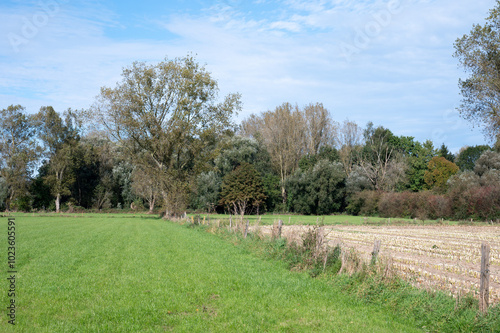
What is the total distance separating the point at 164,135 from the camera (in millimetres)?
48219

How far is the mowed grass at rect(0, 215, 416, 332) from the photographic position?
7746 mm

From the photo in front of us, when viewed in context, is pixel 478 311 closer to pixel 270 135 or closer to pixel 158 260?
pixel 158 260

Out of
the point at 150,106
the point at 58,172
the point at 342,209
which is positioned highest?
the point at 150,106

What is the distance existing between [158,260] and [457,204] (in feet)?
162

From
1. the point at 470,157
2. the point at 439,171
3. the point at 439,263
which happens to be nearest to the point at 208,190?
the point at 439,171

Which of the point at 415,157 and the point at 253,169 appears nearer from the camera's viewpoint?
the point at 253,169

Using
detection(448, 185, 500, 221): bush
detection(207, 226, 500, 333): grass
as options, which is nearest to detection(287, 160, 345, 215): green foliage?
detection(448, 185, 500, 221): bush

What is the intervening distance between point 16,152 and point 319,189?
53.8 meters

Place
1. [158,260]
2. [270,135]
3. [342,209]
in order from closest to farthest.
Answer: [158,260] < [342,209] < [270,135]

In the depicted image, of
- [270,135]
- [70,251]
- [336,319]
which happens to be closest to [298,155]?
[270,135]

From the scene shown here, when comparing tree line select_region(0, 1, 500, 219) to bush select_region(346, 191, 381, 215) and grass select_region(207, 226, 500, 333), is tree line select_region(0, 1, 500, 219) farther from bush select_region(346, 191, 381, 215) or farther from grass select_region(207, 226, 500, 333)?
grass select_region(207, 226, 500, 333)

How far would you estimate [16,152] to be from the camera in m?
68.4

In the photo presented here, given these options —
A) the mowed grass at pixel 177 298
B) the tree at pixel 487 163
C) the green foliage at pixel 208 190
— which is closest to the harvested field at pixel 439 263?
the mowed grass at pixel 177 298

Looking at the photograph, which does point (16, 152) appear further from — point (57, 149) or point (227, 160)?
point (227, 160)
